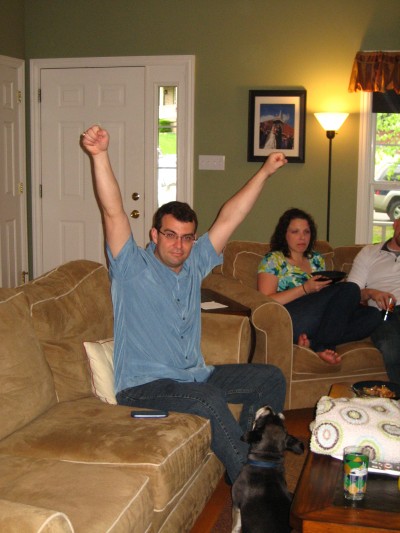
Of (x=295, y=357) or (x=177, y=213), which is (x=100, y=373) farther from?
(x=295, y=357)

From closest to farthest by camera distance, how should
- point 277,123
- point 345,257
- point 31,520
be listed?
point 31,520
point 345,257
point 277,123

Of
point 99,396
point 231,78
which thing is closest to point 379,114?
point 231,78

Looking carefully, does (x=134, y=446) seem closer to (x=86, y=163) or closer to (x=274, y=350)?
(x=274, y=350)

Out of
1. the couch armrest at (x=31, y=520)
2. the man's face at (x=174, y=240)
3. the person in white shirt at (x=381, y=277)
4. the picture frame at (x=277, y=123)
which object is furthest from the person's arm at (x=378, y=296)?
the couch armrest at (x=31, y=520)

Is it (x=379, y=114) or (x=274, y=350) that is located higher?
(x=379, y=114)

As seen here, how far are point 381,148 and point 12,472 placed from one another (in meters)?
4.24

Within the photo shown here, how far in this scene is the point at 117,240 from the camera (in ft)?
8.66

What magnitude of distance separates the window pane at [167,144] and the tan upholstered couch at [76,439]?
9.16 feet

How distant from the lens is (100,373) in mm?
2750

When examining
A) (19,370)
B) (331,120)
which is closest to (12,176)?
(331,120)

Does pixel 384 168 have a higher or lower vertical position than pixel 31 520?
higher

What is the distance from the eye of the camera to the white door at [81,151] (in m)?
5.85

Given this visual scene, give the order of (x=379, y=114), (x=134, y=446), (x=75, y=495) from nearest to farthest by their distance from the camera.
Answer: (x=75, y=495), (x=134, y=446), (x=379, y=114)

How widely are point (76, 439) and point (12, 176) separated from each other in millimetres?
3981
